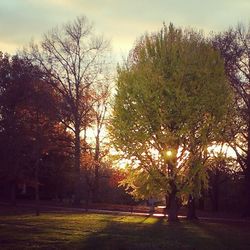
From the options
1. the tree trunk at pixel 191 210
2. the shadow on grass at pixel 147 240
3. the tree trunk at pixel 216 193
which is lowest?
the shadow on grass at pixel 147 240

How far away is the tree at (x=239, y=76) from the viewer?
136ft

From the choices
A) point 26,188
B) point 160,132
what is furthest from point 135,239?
point 26,188

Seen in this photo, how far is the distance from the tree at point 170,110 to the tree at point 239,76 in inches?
291

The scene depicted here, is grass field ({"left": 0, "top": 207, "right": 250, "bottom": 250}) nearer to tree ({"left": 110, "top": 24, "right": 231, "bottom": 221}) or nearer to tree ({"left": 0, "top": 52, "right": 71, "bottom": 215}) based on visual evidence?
tree ({"left": 110, "top": 24, "right": 231, "bottom": 221})

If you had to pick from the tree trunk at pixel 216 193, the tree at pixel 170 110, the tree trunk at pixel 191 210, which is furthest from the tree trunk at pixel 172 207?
the tree trunk at pixel 216 193

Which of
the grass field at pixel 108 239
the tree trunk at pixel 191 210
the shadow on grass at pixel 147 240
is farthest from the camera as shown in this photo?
the tree trunk at pixel 191 210

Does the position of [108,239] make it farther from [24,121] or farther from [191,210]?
[24,121]

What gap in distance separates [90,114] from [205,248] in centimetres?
3972

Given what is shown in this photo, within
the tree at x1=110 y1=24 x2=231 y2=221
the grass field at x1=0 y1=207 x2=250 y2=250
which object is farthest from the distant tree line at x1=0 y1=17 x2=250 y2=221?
the grass field at x1=0 y1=207 x2=250 y2=250

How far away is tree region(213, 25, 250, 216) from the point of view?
136ft

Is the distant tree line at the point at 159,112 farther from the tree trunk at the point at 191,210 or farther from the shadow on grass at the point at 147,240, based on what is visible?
the shadow on grass at the point at 147,240

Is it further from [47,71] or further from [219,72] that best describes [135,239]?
[47,71]

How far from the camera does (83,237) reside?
67.3 ft

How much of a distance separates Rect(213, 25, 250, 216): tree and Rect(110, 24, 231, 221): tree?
24.3ft
